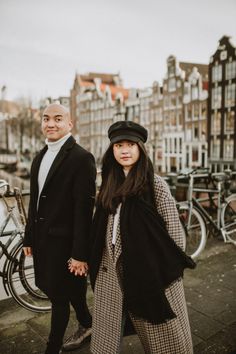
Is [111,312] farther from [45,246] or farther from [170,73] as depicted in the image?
[170,73]

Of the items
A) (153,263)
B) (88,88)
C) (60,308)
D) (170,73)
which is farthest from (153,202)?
(88,88)

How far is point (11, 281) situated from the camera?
114 inches

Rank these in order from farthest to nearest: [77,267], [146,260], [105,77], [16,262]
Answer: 1. [105,77]
2. [16,262]
3. [77,267]
4. [146,260]

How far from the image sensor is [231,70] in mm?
34062

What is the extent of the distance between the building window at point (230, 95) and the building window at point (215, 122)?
1499 mm

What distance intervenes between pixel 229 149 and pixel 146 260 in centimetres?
3435

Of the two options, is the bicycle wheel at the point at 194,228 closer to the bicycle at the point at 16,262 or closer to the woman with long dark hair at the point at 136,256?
the bicycle at the point at 16,262

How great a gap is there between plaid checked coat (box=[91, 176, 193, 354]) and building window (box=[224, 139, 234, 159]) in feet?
110

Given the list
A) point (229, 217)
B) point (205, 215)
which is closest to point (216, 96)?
point (229, 217)

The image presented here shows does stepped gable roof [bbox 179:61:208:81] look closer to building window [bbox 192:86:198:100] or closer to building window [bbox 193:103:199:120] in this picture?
building window [bbox 192:86:198:100]

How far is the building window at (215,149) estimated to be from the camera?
116ft

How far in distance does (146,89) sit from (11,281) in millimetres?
43481

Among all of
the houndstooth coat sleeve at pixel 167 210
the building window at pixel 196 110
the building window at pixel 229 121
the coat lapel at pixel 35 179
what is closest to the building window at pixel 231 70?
the building window at pixel 229 121

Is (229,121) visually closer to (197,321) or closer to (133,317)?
(197,321)
